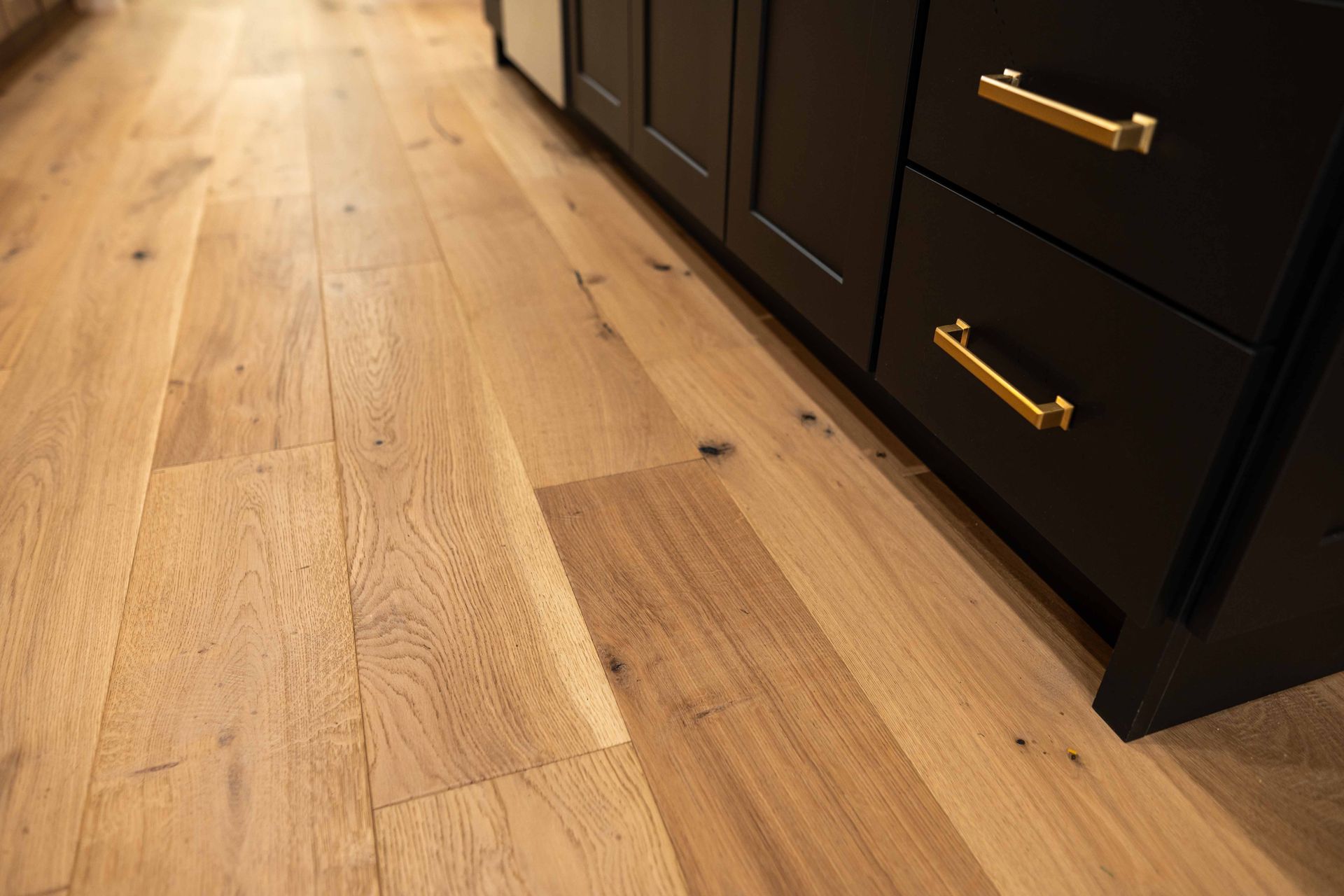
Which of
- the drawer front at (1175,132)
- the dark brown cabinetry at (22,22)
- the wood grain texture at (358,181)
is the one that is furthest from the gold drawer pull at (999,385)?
the dark brown cabinetry at (22,22)

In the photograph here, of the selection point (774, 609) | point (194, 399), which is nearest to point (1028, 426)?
point (774, 609)

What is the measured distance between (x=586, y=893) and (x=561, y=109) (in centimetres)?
202

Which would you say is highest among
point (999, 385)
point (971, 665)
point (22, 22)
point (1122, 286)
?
point (1122, 286)

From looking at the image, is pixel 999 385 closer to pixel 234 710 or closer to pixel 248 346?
pixel 234 710

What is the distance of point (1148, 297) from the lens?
0.70 metres

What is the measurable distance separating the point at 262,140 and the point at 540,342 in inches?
46.3

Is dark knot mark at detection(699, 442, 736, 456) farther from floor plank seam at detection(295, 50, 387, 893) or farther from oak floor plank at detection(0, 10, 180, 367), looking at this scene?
oak floor plank at detection(0, 10, 180, 367)

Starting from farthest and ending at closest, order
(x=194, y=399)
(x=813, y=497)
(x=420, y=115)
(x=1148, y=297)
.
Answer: (x=420, y=115)
(x=194, y=399)
(x=813, y=497)
(x=1148, y=297)

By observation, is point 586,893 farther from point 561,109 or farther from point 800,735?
point 561,109

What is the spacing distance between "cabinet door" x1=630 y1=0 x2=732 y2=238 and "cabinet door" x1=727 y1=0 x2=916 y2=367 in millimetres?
52

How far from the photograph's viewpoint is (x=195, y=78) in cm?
262

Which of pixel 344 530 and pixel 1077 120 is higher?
pixel 1077 120

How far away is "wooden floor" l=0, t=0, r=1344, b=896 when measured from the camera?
736mm

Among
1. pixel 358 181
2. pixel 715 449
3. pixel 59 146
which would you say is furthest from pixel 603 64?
pixel 59 146
